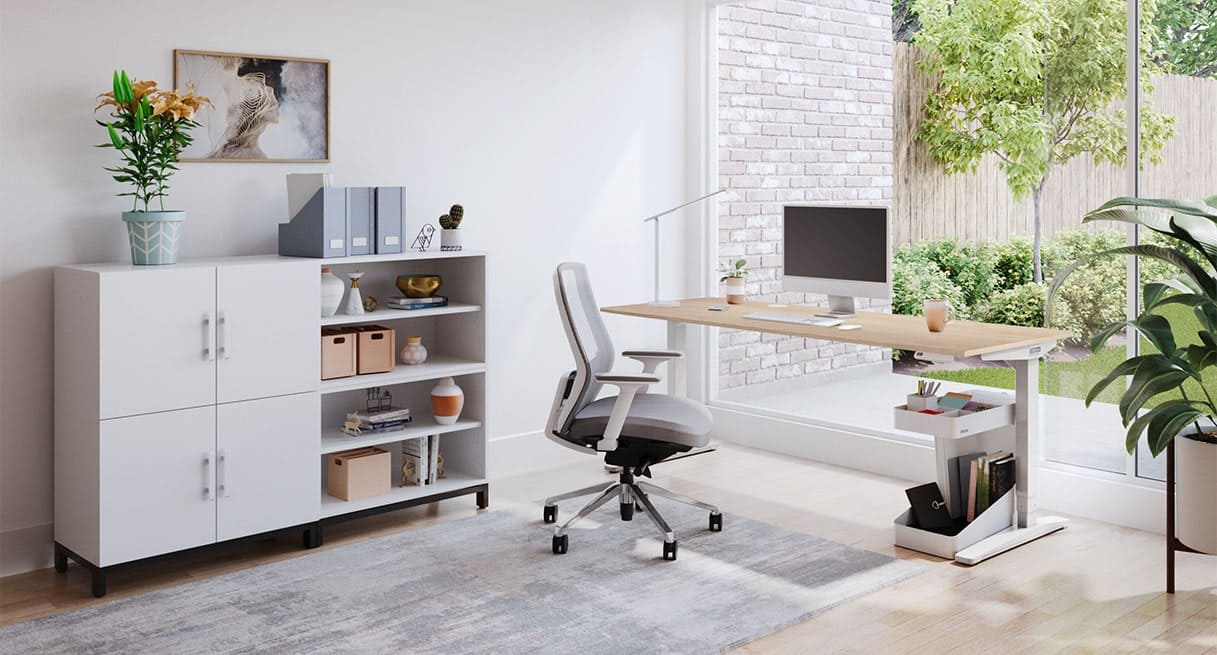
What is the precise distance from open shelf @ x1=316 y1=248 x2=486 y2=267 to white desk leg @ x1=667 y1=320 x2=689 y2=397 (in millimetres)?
966

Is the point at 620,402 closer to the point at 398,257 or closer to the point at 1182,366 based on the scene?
the point at 398,257

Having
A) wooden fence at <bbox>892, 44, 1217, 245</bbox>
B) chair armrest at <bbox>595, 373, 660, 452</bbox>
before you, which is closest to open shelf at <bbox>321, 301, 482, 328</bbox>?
chair armrest at <bbox>595, 373, 660, 452</bbox>

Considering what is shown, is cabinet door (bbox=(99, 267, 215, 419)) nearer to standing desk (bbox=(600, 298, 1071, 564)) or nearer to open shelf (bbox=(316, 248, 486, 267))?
open shelf (bbox=(316, 248, 486, 267))

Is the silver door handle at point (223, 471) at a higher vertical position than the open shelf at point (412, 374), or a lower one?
lower

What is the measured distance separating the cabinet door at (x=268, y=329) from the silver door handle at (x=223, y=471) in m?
0.18

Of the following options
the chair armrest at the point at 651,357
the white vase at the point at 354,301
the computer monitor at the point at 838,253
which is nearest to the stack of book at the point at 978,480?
the computer monitor at the point at 838,253

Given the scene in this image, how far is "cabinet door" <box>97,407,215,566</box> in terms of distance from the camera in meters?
3.70

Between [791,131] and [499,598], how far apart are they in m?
2.97

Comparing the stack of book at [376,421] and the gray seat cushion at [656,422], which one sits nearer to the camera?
the gray seat cushion at [656,422]

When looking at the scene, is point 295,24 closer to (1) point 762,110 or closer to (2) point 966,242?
(1) point 762,110

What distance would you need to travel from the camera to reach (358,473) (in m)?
4.43

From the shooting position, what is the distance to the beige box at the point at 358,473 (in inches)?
173

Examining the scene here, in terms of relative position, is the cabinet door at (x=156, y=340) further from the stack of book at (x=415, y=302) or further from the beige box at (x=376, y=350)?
the stack of book at (x=415, y=302)

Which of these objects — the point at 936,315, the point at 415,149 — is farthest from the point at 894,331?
the point at 415,149
